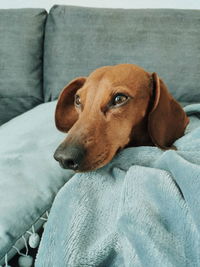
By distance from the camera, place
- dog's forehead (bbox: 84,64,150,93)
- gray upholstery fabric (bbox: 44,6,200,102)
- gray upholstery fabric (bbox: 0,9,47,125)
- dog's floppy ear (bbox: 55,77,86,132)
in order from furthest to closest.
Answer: gray upholstery fabric (bbox: 0,9,47,125), gray upholstery fabric (bbox: 44,6,200,102), dog's floppy ear (bbox: 55,77,86,132), dog's forehead (bbox: 84,64,150,93)

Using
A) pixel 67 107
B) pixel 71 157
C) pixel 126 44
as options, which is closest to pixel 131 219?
pixel 71 157

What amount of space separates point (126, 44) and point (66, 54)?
0.89ft

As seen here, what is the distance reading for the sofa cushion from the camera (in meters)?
0.82

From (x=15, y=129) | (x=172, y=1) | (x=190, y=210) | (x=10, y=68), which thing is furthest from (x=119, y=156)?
(x=172, y=1)

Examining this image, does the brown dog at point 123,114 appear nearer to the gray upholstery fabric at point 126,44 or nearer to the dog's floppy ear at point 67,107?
the dog's floppy ear at point 67,107

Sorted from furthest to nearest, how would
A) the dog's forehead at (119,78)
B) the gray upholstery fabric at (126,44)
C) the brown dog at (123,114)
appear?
the gray upholstery fabric at (126,44) < the dog's forehead at (119,78) < the brown dog at (123,114)

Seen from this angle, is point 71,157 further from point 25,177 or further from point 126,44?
point 126,44

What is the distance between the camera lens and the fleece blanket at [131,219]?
0.68 metres

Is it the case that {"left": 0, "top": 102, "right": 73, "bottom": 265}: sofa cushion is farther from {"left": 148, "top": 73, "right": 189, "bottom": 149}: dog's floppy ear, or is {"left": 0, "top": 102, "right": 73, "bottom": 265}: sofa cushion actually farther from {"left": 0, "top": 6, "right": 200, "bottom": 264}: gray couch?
{"left": 148, "top": 73, "right": 189, "bottom": 149}: dog's floppy ear

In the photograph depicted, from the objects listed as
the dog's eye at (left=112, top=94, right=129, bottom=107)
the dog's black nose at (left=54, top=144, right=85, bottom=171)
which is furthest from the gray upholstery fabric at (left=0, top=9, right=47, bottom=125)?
the dog's black nose at (left=54, top=144, right=85, bottom=171)

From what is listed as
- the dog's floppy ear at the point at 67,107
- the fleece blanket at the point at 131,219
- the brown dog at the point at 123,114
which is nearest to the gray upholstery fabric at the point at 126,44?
the dog's floppy ear at the point at 67,107

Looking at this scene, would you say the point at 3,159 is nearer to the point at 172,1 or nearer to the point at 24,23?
the point at 24,23

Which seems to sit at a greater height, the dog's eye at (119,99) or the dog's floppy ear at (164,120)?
the dog's eye at (119,99)

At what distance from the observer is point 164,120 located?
103 centimetres
